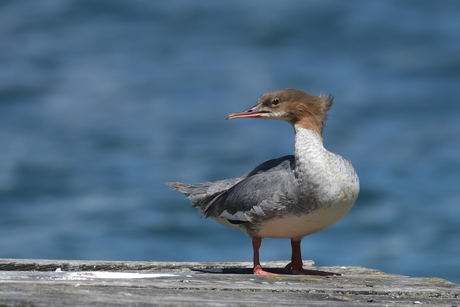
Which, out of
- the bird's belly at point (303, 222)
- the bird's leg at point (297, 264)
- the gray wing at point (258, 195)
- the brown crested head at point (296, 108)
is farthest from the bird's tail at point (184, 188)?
the bird's leg at point (297, 264)

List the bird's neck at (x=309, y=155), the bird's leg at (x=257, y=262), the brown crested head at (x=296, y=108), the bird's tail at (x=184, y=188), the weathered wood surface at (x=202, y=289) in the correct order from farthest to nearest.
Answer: the bird's tail at (x=184, y=188) → the brown crested head at (x=296, y=108) → the bird's neck at (x=309, y=155) → the bird's leg at (x=257, y=262) → the weathered wood surface at (x=202, y=289)

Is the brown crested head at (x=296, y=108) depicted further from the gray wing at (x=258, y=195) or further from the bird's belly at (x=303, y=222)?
the bird's belly at (x=303, y=222)

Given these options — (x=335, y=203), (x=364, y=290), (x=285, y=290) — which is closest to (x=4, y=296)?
(x=285, y=290)

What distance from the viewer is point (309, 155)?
418 centimetres

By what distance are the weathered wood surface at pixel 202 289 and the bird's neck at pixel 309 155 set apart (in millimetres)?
704

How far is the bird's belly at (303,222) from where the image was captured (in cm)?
402

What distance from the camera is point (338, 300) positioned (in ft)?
9.37

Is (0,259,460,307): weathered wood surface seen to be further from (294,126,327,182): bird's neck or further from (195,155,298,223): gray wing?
(294,126,327,182): bird's neck

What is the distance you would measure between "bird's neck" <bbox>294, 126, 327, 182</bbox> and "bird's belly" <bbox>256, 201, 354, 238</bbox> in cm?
22

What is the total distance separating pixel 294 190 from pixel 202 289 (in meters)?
1.34

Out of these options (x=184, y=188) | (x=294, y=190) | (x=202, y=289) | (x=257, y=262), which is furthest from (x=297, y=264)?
(x=202, y=289)

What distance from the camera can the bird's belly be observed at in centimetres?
402

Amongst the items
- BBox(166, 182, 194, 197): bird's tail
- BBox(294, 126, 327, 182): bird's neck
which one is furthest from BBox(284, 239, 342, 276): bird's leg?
BBox(166, 182, 194, 197): bird's tail

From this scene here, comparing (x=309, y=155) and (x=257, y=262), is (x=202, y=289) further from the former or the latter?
(x=309, y=155)
